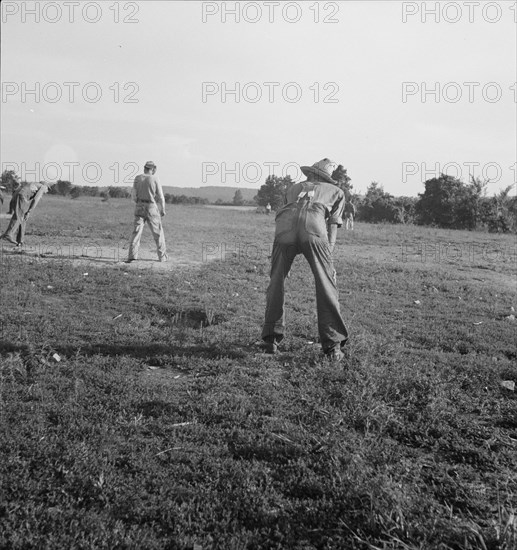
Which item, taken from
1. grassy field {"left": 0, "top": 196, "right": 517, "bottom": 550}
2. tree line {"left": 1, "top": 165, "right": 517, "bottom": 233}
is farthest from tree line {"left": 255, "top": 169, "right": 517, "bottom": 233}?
grassy field {"left": 0, "top": 196, "right": 517, "bottom": 550}

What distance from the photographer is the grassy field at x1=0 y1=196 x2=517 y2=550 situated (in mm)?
2701

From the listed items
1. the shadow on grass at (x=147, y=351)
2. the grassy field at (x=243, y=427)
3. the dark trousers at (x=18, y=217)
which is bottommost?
the grassy field at (x=243, y=427)

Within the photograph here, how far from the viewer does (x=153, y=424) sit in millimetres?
3783

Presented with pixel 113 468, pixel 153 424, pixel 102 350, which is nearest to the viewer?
pixel 113 468

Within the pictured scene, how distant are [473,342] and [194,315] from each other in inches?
A: 138

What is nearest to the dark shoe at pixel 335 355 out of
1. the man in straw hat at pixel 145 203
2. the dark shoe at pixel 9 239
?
the man in straw hat at pixel 145 203

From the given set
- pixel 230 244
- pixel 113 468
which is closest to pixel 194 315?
pixel 113 468

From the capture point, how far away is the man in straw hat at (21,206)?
485 inches

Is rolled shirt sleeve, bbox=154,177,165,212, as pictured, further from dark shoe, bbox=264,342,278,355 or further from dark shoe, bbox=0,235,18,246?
dark shoe, bbox=264,342,278,355

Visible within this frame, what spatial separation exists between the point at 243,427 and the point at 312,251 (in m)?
2.10

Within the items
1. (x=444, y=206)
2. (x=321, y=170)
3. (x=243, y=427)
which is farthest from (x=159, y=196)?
(x=444, y=206)

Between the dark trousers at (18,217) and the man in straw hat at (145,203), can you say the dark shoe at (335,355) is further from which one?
the dark trousers at (18,217)

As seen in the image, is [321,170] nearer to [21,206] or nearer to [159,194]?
[159,194]

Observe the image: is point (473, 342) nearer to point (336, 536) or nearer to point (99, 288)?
point (336, 536)
